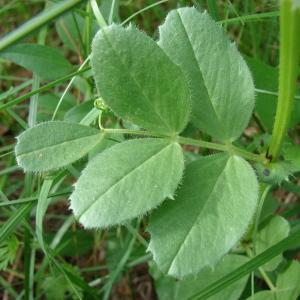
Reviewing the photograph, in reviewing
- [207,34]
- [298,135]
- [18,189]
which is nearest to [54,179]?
[207,34]

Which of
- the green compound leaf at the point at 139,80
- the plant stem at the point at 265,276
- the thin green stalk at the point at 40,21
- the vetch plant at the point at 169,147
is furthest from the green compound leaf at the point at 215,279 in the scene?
the thin green stalk at the point at 40,21

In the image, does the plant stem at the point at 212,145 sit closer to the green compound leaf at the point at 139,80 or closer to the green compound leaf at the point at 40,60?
the green compound leaf at the point at 139,80

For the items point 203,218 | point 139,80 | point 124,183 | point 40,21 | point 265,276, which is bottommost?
point 265,276

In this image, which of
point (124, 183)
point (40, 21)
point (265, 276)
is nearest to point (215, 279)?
point (265, 276)

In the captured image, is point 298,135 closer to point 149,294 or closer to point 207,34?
point 149,294

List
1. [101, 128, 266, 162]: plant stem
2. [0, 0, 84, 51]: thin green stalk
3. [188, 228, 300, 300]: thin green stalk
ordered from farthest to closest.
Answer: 1. [188, 228, 300, 300]: thin green stalk
2. [101, 128, 266, 162]: plant stem
3. [0, 0, 84, 51]: thin green stalk

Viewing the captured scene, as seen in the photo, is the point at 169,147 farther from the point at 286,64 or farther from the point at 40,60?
the point at 40,60

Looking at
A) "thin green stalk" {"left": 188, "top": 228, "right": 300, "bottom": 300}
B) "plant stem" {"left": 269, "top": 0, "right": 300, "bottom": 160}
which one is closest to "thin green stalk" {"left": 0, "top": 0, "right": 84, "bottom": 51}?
"plant stem" {"left": 269, "top": 0, "right": 300, "bottom": 160}

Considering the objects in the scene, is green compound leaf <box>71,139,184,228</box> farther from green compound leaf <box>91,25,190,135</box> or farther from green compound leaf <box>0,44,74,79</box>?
green compound leaf <box>0,44,74,79</box>
